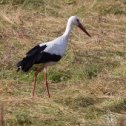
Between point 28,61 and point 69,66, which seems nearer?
point 28,61

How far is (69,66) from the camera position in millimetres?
8406

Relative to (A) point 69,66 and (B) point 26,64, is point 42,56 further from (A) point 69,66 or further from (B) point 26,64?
(A) point 69,66

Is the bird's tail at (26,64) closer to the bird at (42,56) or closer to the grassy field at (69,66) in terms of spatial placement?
the bird at (42,56)

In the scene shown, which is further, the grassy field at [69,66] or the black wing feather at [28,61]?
the black wing feather at [28,61]

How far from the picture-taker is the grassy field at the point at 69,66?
620 cm

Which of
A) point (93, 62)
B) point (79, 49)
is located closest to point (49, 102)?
point (93, 62)

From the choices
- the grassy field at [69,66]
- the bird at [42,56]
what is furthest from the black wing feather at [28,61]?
the grassy field at [69,66]

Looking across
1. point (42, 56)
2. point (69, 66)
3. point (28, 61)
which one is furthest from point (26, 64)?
point (69, 66)

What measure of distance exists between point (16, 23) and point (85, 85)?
3.88m

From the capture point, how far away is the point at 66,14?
12.1 meters

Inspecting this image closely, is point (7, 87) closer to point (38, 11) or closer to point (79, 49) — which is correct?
point (79, 49)

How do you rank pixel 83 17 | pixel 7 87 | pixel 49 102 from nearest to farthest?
1. pixel 49 102
2. pixel 7 87
3. pixel 83 17

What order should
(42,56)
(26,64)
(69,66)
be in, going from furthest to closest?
(69,66) < (42,56) < (26,64)

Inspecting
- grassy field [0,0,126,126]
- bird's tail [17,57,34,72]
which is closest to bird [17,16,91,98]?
bird's tail [17,57,34,72]
